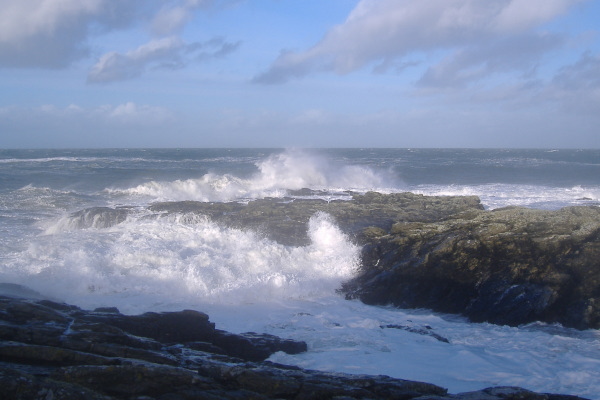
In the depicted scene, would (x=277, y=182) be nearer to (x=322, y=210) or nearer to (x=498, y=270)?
(x=322, y=210)

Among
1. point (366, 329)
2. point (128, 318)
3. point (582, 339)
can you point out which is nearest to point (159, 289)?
point (128, 318)

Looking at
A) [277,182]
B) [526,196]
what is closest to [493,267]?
[526,196]

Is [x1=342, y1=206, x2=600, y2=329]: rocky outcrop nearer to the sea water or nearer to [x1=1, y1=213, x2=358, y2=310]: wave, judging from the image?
the sea water

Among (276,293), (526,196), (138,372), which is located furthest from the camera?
(526,196)

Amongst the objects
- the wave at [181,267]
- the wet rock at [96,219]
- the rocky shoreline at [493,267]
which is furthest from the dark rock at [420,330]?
the wet rock at [96,219]

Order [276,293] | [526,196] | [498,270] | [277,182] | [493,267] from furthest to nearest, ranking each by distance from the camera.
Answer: [277,182], [526,196], [276,293], [493,267], [498,270]

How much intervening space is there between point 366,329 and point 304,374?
12.7 feet

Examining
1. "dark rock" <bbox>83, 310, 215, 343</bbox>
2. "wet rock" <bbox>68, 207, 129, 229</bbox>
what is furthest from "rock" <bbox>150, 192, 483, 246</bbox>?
"dark rock" <bbox>83, 310, 215, 343</bbox>

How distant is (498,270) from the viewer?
11.1 meters

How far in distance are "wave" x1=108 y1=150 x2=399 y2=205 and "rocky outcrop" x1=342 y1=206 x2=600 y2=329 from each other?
15.8m

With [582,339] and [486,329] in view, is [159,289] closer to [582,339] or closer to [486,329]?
[486,329]

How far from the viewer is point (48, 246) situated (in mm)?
14547

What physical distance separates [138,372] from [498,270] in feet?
27.8

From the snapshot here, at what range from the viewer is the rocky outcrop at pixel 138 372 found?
4.89 metres
